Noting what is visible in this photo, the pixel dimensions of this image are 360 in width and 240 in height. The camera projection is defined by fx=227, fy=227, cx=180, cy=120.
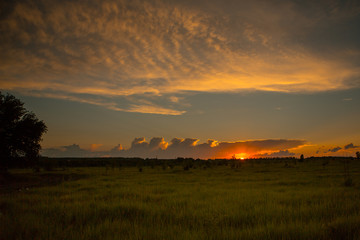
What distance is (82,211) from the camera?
8.23 meters

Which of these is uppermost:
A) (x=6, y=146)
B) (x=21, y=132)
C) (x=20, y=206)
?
(x=21, y=132)

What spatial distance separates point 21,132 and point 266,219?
35.0 meters

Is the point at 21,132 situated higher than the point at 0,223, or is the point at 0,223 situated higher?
the point at 21,132

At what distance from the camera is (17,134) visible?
31406 millimetres

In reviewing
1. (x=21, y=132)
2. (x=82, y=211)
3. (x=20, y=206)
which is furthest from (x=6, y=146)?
(x=82, y=211)

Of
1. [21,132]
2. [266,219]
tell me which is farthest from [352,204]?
[21,132]

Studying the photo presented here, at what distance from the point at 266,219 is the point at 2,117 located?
35.8 meters

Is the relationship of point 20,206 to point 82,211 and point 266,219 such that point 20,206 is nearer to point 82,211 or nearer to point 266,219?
point 82,211

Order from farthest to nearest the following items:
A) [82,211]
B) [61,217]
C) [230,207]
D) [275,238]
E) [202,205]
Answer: [202,205] → [230,207] → [82,211] → [61,217] → [275,238]

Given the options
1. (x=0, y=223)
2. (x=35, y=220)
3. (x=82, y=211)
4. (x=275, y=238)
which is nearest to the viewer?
(x=275, y=238)

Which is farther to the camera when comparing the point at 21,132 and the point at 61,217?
the point at 21,132

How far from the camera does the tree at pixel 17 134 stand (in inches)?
1206

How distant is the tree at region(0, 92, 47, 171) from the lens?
101ft

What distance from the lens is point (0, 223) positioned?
653cm
